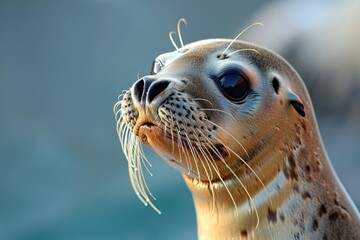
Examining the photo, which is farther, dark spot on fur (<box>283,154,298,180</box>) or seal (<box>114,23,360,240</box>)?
dark spot on fur (<box>283,154,298,180</box>)

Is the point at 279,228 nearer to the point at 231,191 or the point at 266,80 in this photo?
the point at 231,191

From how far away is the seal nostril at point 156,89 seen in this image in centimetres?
133

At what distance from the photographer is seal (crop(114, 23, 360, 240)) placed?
1.35 metres

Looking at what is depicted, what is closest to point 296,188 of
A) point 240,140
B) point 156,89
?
point 240,140

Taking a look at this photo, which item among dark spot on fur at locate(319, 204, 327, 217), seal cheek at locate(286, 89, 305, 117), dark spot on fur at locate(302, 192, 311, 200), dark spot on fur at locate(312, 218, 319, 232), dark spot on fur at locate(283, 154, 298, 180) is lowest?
dark spot on fur at locate(312, 218, 319, 232)

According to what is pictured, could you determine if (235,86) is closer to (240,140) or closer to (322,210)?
(240,140)

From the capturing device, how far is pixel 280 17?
16.5ft

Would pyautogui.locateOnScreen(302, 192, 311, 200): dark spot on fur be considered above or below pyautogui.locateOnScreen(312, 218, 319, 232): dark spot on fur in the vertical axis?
above

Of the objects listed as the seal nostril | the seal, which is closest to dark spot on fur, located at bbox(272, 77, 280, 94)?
the seal

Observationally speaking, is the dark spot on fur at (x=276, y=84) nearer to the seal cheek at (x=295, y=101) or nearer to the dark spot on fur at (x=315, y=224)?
the seal cheek at (x=295, y=101)

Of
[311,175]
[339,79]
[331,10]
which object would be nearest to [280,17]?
[331,10]

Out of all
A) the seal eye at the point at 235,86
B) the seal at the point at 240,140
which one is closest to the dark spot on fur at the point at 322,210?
the seal at the point at 240,140

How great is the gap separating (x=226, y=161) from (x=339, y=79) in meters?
3.37

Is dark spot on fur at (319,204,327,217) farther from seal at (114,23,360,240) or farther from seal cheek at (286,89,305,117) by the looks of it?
seal cheek at (286,89,305,117)
